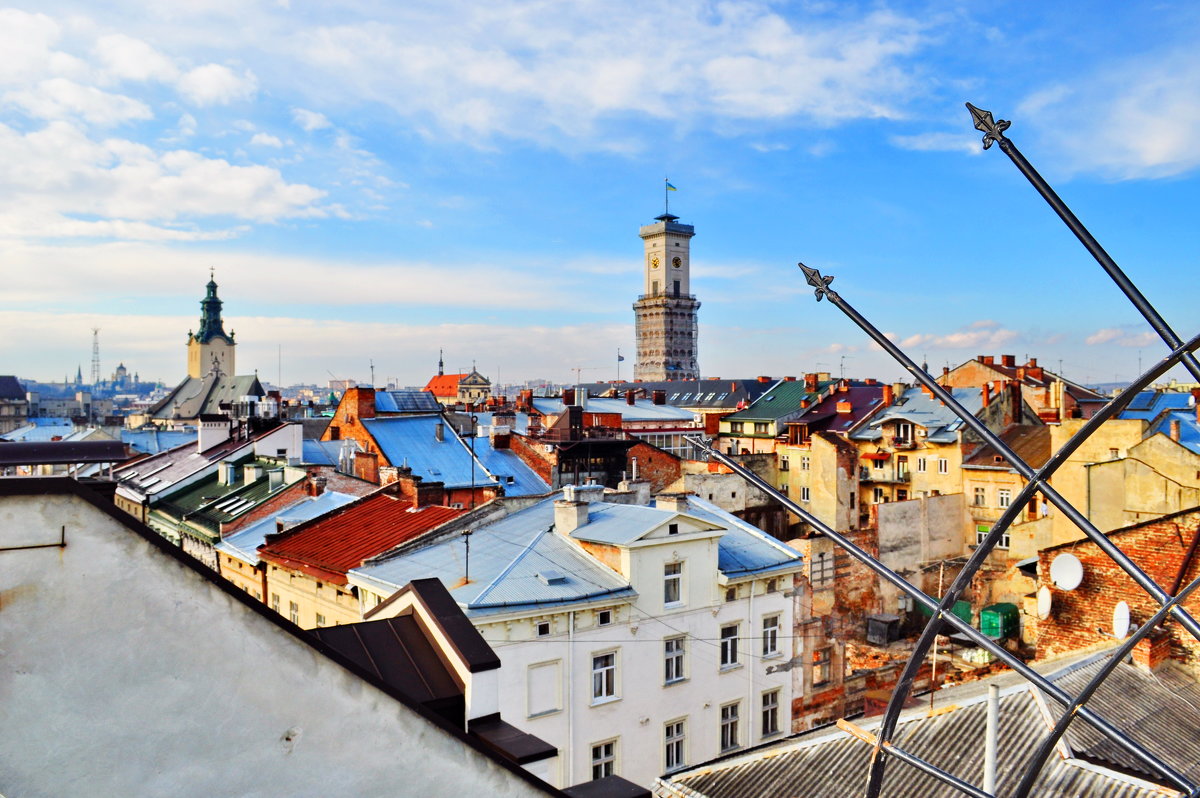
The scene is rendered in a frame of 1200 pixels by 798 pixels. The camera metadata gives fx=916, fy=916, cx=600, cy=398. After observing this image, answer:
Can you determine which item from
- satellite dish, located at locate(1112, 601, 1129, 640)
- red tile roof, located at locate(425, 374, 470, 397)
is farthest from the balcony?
red tile roof, located at locate(425, 374, 470, 397)

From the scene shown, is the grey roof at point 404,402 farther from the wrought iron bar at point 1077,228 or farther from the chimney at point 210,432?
the wrought iron bar at point 1077,228

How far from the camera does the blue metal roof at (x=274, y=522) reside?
25.0 m

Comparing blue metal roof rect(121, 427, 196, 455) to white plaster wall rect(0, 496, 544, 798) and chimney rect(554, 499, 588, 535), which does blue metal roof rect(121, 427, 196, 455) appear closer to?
chimney rect(554, 499, 588, 535)

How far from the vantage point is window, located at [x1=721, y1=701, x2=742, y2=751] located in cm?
2031

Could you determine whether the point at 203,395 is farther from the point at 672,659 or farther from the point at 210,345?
the point at 672,659

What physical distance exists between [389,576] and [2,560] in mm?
15124

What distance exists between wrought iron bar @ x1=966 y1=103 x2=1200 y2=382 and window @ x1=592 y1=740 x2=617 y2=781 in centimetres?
1497

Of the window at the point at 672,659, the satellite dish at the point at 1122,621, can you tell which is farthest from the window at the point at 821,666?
the satellite dish at the point at 1122,621

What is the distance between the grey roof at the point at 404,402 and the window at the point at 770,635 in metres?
28.8

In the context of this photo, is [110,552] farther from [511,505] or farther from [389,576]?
[511,505]

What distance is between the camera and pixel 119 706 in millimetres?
4141

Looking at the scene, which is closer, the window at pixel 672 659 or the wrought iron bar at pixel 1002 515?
the wrought iron bar at pixel 1002 515

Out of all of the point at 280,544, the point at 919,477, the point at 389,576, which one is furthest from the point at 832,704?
the point at 919,477

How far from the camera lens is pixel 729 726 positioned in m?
20.5
